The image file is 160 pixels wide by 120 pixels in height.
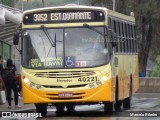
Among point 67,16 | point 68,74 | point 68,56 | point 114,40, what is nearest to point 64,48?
point 68,56

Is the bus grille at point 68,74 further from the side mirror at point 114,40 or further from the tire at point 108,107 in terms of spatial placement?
the tire at point 108,107

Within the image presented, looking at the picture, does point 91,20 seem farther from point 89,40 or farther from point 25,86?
point 25,86

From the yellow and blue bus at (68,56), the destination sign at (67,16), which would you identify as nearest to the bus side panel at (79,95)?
the yellow and blue bus at (68,56)

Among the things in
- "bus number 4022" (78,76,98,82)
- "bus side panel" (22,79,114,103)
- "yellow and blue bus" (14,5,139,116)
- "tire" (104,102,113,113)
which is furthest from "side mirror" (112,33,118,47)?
"tire" (104,102,113,113)

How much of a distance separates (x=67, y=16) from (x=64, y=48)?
3.43 feet

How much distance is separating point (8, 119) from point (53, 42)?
2.75m

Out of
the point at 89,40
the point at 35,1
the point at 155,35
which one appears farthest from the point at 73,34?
the point at 35,1

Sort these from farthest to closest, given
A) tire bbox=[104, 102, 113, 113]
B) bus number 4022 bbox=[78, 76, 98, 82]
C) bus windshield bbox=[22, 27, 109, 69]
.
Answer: tire bbox=[104, 102, 113, 113], bus windshield bbox=[22, 27, 109, 69], bus number 4022 bbox=[78, 76, 98, 82]

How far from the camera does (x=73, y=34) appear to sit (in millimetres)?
21344

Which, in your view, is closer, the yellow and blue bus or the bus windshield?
the yellow and blue bus

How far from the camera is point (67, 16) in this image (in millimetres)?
21484

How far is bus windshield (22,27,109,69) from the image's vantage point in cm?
2111

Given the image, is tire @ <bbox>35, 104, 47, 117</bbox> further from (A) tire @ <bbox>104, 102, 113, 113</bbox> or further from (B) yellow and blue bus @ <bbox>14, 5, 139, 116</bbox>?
(A) tire @ <bbox>104, 102, 113, 113</bbox>

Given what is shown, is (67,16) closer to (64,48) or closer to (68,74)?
(64,48)
